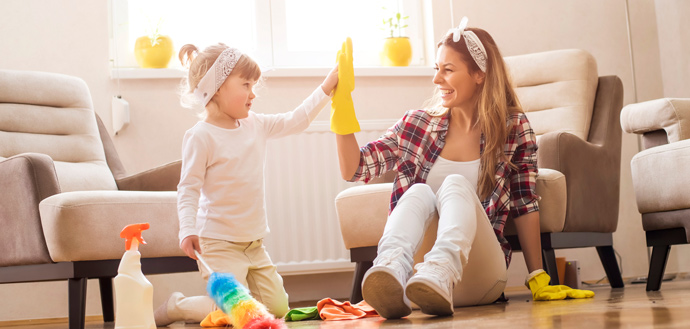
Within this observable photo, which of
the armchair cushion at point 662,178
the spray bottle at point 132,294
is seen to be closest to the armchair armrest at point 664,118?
the armchair cushion at point 662,178

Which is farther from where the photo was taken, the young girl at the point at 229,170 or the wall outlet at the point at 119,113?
the wall outlet at the point at 119,113

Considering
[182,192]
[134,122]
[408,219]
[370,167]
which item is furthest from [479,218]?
[134,122]

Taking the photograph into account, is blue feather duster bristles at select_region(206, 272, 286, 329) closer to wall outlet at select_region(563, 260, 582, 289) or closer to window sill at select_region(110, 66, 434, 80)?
window sill at select_region(110, 66, 434, 80)

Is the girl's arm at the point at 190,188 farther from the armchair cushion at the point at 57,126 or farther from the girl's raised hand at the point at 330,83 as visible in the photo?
the armchair cushion at the point at 57,126

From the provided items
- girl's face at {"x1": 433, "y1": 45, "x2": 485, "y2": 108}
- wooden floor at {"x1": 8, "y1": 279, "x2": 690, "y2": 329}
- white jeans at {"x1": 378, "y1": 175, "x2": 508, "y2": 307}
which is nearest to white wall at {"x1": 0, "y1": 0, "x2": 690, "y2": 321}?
girl's face at {"x1": 433, "y1": 45, "x2": 485, "y2": 108}

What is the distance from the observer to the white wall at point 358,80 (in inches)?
120

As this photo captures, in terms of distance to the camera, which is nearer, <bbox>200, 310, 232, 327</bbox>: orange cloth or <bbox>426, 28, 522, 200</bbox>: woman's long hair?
<bbox>200, 310, 232, 327</bbox>: orange cloth

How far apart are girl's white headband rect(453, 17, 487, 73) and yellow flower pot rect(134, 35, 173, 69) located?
1.63 meters

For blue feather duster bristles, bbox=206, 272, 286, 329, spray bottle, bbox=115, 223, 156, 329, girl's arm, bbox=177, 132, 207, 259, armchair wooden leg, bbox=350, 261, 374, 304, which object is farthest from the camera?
armchair wooden leg, bbox=350, 261, 374, 304

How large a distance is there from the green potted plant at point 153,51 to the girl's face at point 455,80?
5.20 feet

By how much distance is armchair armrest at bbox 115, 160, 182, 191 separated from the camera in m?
2.49

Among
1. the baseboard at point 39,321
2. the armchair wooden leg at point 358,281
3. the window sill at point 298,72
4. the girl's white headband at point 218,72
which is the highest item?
the window sill at point 298,72

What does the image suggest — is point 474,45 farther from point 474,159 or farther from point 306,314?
point 306,314

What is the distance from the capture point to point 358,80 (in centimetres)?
337
